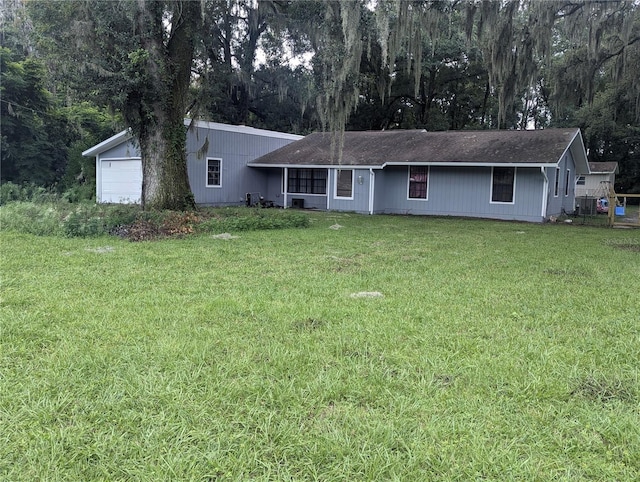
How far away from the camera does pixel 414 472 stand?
201cm

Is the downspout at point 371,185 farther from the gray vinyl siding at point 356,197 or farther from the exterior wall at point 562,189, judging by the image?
the exterior wall at point 562,189

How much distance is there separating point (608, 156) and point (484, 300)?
3153cm

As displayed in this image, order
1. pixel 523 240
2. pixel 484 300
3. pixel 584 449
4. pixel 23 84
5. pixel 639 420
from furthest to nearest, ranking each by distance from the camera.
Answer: pixel 23 84
pixel 523 240
pixel 484 300
pixel 639 420
pixel 584 449

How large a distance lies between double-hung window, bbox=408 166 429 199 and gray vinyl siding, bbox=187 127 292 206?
661cm

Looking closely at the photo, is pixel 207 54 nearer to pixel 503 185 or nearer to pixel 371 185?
pixel 371 185

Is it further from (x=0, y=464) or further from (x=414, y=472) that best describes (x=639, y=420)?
(x=0, y=464)

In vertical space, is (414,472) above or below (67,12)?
below

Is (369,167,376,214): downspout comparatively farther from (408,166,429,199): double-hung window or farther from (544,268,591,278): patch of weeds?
(544,268,591,278): patch of weeds

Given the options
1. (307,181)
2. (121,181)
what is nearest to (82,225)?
(121,181)

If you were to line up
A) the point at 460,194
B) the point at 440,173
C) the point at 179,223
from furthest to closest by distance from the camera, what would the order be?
the point at 440,173, the point at 460,194, the point at 179,223

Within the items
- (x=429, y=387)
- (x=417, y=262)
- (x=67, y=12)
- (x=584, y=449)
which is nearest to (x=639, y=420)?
(x=584, y=449)

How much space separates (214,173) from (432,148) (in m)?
8.18

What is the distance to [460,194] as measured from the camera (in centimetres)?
1625

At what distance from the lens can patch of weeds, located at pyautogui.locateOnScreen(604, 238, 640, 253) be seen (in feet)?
29.5
